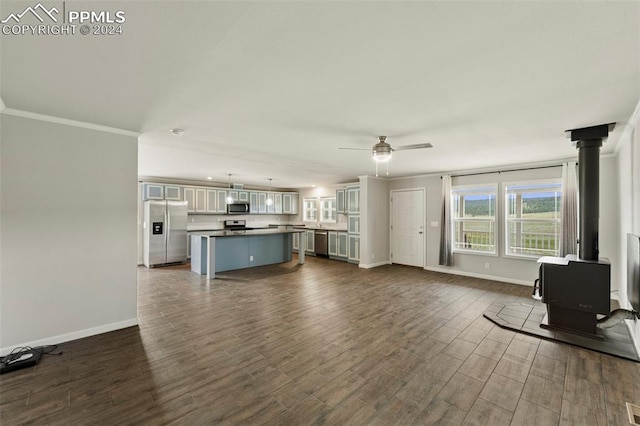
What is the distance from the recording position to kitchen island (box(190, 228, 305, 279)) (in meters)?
5.98

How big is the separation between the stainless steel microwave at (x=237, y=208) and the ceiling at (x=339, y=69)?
17.5 feet

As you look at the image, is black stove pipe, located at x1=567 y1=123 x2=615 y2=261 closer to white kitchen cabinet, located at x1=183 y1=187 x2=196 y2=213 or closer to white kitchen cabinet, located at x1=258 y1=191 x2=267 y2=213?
white kitchen cabinet, located at x1=258 y1=191 x2=267 y2=213

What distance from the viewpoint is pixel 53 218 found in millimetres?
2854

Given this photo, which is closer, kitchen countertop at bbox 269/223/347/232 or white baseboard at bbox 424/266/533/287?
white baseboard at bbox 424/266/533/287

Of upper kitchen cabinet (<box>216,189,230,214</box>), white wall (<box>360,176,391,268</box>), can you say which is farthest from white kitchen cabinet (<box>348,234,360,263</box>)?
upper kitchen cabinet (<box>216,189,230,214</box>)

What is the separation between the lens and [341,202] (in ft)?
27.3

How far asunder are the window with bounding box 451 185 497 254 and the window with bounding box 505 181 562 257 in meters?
0.29

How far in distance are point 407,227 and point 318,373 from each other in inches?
219

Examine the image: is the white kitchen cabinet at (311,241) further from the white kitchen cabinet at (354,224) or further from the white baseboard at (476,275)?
the white baseboard at (476,275)

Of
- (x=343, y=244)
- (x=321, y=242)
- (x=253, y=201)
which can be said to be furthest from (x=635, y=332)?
(x=253, y=201)

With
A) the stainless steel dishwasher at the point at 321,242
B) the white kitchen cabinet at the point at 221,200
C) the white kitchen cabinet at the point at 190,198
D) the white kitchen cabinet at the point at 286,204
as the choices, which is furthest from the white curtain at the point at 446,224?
the white kitchen cabinet at the point at 190,198

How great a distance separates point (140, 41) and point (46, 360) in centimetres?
302

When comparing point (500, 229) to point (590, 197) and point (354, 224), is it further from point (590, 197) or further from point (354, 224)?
point (354, 224)

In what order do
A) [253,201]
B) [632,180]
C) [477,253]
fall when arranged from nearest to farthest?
[632,180], [477,253], [253,201]
